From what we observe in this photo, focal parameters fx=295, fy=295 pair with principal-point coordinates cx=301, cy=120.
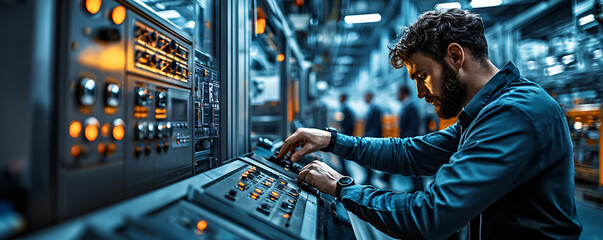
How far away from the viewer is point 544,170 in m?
0.81

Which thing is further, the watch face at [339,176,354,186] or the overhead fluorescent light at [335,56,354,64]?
the overhead fluorescent light at [335,56,354,64]

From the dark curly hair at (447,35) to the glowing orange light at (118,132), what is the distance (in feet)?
3.14

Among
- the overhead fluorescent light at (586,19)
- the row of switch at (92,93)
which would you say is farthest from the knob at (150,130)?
the overhead fluorescent light at (586,19)

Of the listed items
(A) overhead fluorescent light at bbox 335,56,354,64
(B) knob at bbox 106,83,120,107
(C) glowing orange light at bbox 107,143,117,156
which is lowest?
(C) glowing orange light at bbox 107,143,117,156

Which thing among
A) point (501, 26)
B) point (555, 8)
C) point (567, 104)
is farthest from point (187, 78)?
point (501, 26)

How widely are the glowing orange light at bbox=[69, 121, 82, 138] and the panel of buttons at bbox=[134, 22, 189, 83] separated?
0.18m

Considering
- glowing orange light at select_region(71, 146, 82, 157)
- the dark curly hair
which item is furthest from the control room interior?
the dark curly hair

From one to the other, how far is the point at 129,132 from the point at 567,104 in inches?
134

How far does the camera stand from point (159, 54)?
2.37 ft

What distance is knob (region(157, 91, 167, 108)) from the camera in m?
0.71

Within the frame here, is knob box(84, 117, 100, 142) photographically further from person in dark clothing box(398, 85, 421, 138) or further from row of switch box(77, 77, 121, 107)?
person in dark clothing box(398, 85, 421, 138)

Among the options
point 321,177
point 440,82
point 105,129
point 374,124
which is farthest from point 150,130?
point 374,124

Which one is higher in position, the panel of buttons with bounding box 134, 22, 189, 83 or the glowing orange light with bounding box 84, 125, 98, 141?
the panel of buttons with bounding box 134, 22, 189, 83

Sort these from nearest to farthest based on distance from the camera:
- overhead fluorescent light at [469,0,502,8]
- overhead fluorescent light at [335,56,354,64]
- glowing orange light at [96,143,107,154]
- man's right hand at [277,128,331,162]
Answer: glowing orange light at [96,143,107,154] < man's right hand at [277,128,331,162] < overhead fluorescent light at [469,0,502,8] < overhead fluorescent light at [335,56,354,64]
